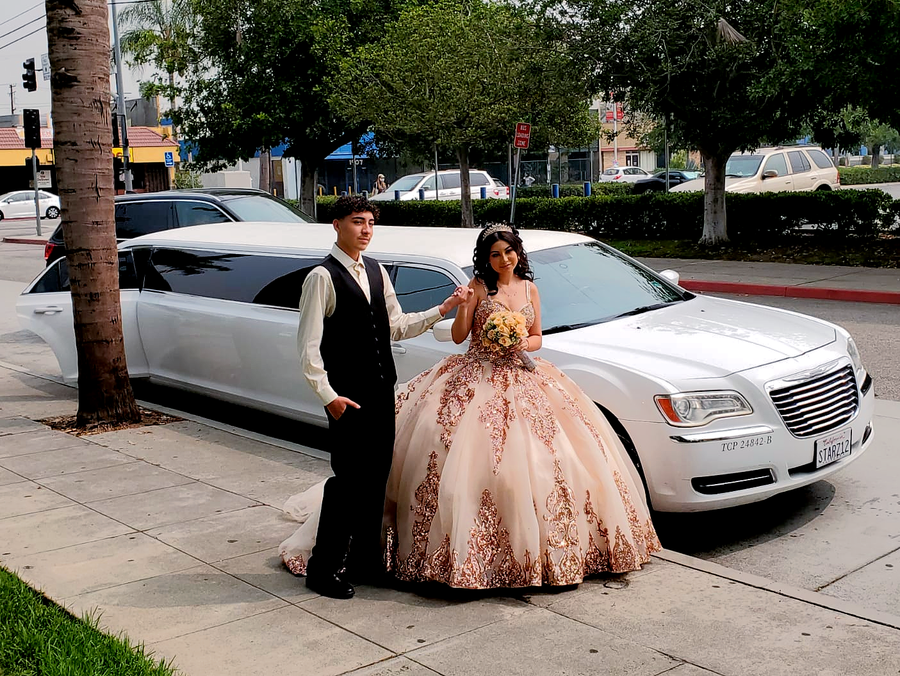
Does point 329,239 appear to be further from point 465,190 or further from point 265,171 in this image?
point 265,171

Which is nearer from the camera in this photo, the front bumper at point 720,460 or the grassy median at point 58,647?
the grassy median at point 58,647

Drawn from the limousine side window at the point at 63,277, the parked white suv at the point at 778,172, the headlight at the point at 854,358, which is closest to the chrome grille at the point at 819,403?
the headlight at the point at 854,358

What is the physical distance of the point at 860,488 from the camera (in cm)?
663

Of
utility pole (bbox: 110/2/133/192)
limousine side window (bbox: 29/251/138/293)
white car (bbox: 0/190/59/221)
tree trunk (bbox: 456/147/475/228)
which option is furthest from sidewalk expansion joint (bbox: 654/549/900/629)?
white car (bbox: 0/190/59/221)

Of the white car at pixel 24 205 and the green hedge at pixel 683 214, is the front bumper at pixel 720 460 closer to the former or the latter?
the green hedge at pixel 683 214

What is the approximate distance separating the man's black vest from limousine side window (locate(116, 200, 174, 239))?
9301mm

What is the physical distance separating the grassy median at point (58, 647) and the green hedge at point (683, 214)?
45.2 feet

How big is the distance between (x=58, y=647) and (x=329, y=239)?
4246 mm

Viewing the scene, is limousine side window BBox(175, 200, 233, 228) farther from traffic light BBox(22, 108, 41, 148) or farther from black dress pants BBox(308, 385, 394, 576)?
traffic light BBox(22, 108, 41, 148)

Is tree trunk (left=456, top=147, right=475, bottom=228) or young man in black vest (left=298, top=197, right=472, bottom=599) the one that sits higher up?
tree trunk (left=456, top=147, right=475, bottom=228)

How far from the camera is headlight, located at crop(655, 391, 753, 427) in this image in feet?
18.2

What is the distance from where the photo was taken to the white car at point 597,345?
559cm

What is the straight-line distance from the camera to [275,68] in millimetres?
27938

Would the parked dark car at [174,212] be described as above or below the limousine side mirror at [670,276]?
above
